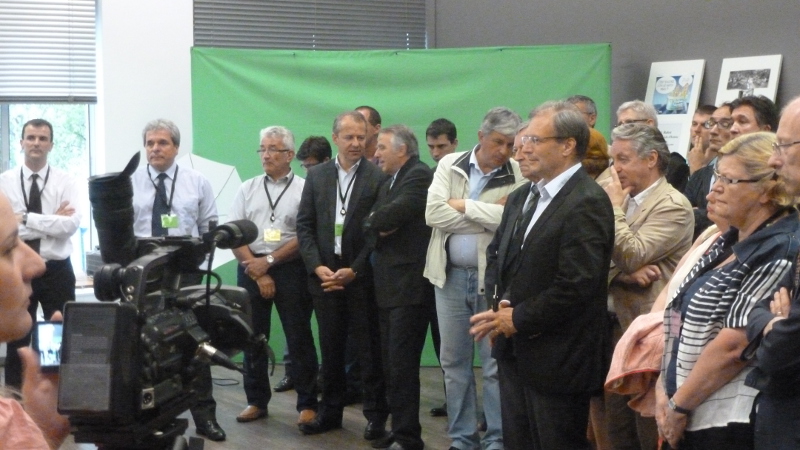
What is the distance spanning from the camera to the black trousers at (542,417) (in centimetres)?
301

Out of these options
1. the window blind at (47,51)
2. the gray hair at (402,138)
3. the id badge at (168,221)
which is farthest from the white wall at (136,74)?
the gray hair at (402,138)

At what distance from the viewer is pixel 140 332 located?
65.9 inches

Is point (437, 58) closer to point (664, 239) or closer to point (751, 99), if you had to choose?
point (751, 99)

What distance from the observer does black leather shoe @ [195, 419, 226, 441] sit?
4.62 meters

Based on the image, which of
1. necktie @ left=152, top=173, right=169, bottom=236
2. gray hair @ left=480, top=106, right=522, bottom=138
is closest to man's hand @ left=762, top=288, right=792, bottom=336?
gray hair @ left=480, top=106, right=522, bottom=138

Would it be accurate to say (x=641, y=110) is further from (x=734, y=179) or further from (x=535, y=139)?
(x=734, y=179)

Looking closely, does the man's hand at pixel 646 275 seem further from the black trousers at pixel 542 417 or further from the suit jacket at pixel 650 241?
the black trousers at pixel 542 417

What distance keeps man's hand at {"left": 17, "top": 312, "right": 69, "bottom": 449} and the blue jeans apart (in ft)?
8.45

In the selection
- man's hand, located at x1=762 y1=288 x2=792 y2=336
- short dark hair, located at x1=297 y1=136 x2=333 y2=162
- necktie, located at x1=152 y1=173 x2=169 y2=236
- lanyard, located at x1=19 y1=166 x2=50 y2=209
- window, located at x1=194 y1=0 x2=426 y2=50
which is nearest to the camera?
man's hand, located at x1=762 y1=288 x2=792 y2=336

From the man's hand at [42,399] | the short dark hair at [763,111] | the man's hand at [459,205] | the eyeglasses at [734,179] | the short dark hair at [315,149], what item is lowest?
the man's hand at [42,399]

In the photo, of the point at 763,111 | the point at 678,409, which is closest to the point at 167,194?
the point at 763,111

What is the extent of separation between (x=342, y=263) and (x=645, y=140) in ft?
5.89

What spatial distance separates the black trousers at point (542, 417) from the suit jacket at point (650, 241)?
49 cm

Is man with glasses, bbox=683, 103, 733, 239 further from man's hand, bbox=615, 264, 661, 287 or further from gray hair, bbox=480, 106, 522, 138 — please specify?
gray hair, bbox=480, 106, 522, 138
